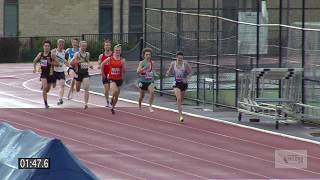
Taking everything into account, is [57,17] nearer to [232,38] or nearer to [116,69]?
[232,38]

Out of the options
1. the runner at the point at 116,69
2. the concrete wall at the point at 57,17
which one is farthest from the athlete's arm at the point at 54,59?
the concrete wall at the point at 57,17

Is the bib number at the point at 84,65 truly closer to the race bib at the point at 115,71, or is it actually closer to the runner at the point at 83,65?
the runner at the point at 83,65

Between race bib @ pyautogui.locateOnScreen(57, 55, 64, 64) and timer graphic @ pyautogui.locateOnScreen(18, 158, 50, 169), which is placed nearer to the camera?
timer graphic @ pyautogui.locateOnScreen(18, 158, 50, 169)

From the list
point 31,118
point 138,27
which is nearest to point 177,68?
point 31,118

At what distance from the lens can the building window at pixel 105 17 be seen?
57312 millimetres

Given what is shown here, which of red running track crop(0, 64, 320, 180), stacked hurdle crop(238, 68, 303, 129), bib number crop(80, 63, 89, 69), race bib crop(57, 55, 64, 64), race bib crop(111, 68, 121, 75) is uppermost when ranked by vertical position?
race bib crop(57, 55, 64, 64)

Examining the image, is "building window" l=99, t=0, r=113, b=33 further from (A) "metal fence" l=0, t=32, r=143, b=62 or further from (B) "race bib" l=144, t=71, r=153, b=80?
(B) "race bib" l=144, t=71, r=153, b=80

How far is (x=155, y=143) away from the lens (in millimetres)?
21750

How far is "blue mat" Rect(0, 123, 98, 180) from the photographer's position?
1033cm

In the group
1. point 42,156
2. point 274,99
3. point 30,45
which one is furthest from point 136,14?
point 42,156

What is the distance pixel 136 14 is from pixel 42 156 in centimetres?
4764

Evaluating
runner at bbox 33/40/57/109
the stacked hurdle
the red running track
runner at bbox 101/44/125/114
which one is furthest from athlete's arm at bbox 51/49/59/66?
the stacked hurdle

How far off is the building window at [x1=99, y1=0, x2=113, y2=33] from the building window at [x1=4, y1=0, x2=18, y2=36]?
4.70 meters

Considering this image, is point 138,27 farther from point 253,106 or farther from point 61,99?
point 253,106
